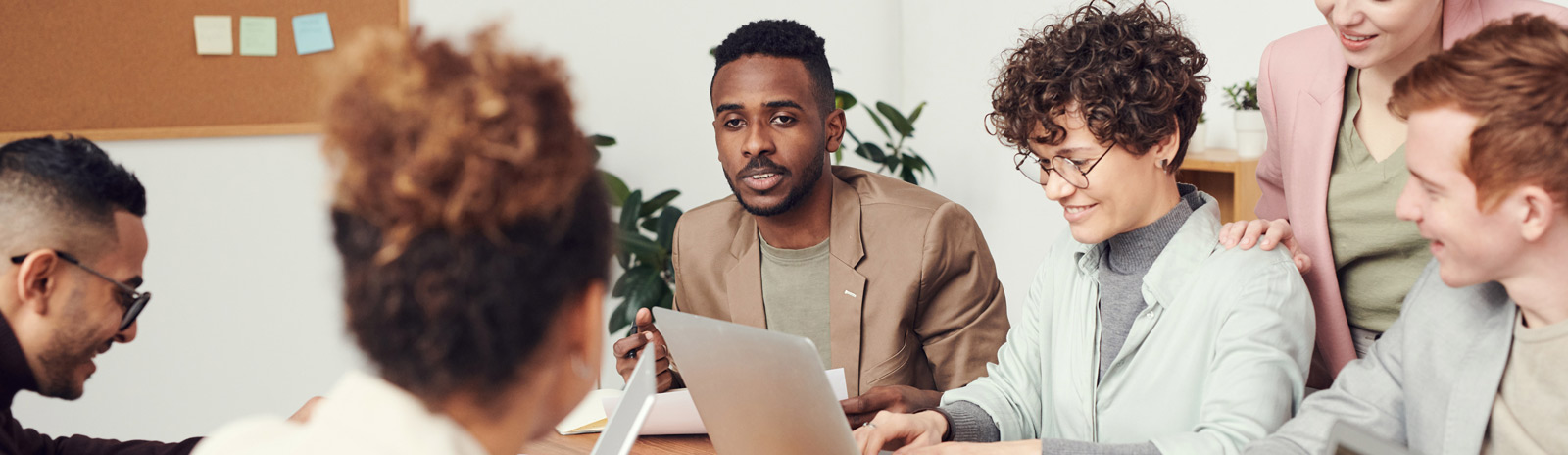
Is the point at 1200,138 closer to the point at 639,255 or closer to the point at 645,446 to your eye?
the point at 639,255

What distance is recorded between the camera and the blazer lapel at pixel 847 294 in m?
2.08

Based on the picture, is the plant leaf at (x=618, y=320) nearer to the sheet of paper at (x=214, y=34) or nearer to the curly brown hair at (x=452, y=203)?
the sheet of paper at (x=214, y=34)

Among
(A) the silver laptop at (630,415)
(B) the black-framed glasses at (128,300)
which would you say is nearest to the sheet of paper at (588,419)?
(B) the black-framed glasses at (128,300)

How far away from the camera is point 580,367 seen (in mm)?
883

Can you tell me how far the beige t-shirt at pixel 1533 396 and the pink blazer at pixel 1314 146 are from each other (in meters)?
0.48

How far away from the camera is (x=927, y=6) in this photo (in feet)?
14.0

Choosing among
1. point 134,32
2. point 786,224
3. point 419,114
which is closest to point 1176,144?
point 786,224

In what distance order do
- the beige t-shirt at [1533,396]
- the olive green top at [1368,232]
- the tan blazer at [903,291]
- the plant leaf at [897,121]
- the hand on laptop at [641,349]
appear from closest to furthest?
1. the beige t-shirt at [1533,396]
2. the olive green top at [1368,232]
3. the hand on laptop at [641,349]
4. the tan blazer at [903,291]
5. the plant leaf at [897,121]

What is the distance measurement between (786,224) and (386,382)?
1387mm

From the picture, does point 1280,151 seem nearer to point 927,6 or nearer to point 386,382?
point 386,382

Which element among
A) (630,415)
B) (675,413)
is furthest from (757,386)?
(675,413)

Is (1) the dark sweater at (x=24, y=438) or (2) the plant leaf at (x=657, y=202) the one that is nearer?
(1) the dark sweater at (x=24, y=438)

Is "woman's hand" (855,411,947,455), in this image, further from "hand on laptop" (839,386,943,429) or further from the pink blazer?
the pink blazer

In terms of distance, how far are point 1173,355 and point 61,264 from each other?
1.46 metres
